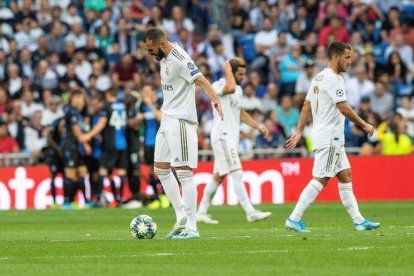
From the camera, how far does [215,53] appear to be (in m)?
33.1

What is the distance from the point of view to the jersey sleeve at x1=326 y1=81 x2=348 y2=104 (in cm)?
1582

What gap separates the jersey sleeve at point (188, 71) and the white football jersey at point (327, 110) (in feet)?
5.74

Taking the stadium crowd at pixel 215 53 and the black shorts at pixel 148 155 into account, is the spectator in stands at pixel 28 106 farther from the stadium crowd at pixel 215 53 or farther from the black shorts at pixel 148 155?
the black shorts at pixel 148 155

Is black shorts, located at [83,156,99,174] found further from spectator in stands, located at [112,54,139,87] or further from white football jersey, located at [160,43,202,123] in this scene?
white football jersey, located at [160,43,202,123]

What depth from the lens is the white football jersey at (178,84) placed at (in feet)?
50.0

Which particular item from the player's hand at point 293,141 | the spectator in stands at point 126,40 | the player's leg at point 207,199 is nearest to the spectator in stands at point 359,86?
the spectator in stands at point 126,40

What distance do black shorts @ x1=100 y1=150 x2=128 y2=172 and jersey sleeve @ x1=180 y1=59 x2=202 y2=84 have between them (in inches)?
496

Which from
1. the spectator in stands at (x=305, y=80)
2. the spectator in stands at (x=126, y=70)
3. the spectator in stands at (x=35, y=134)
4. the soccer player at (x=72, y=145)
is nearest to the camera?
the soccer player at (x=72, y=145)

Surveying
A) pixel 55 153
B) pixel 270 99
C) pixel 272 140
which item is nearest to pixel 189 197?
pixel 55 153

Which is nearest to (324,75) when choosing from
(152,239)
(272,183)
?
(152,239)

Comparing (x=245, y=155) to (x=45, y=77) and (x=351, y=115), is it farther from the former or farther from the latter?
(x=351, y=115)

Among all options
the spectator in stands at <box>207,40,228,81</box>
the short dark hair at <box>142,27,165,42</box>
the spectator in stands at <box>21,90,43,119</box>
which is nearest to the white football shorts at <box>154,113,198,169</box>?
the short dark hair at <box>142,27,165,42</box>

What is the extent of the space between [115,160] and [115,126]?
2.47 ft

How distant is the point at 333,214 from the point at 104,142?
25.5 ft
